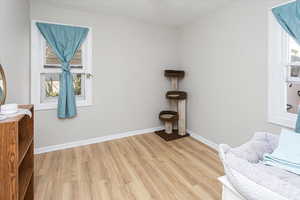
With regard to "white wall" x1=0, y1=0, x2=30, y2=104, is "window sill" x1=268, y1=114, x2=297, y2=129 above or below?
below

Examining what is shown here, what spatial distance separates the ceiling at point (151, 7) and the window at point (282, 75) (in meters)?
0.93

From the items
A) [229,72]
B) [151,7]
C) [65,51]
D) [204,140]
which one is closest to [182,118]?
[204,140]

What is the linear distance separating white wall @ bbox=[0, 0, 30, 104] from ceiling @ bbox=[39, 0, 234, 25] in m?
0.65

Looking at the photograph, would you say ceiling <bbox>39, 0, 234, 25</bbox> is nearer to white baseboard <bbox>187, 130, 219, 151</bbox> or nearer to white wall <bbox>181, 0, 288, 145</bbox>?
white wall <bbox>181, 0, 288, 145</bbox>

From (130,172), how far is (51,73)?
6.75ft

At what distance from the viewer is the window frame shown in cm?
184

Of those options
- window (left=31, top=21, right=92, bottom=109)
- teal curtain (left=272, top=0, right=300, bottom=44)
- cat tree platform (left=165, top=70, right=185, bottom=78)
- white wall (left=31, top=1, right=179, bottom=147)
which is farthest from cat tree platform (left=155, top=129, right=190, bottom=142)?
teal curtain (left=272, top=0, right=300, bottom=44)

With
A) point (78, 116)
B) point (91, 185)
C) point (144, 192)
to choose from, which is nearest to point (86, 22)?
point (78, 116)

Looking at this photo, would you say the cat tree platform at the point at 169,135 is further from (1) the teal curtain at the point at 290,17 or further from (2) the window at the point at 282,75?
(1) the teal curtain at the point at 290,17

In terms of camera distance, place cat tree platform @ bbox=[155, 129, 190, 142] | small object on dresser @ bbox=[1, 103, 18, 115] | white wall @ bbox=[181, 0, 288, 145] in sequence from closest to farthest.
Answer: small object on dresser @ bbox=[1, 103, 18, 115] → white wall @ bbox=[181, 0, 288, 145] → cat tree platform @ bbox=[155, 129, 190, 142]

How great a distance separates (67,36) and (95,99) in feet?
3.75

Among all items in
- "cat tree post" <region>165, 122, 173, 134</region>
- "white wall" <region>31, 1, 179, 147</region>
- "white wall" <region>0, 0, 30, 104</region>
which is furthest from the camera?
"cat tree post" <region>165, 122, 173, 134</region>

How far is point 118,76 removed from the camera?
10.2 feet

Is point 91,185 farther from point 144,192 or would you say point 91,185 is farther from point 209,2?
point 209,2
